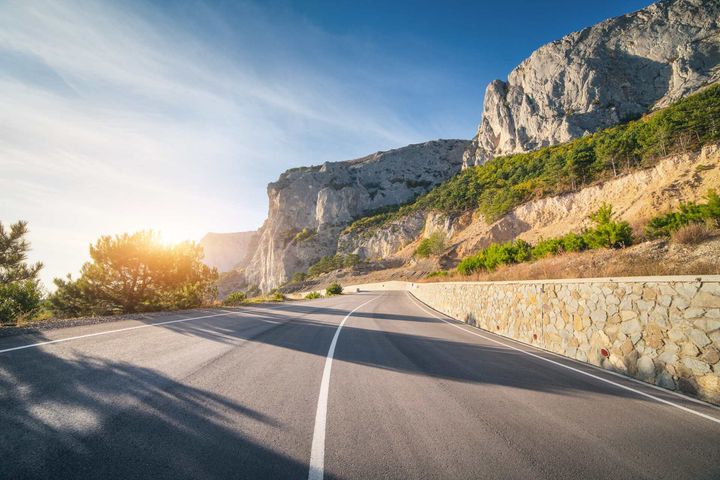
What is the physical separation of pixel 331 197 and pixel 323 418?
Answer: 112842 millimetres

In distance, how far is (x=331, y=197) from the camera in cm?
11388

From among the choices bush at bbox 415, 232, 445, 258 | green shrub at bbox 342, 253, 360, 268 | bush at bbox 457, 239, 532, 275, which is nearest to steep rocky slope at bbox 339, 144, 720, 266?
bush at bbox 415, 232, 445, 258

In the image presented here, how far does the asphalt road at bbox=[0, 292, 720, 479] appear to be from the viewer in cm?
241

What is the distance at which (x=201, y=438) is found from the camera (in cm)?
273

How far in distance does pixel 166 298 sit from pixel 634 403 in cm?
1852

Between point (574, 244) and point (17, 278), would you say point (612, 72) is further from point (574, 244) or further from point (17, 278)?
point (17, 278)

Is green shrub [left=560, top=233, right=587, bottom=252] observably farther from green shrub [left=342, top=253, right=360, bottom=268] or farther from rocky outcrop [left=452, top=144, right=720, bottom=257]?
green shrub [left=342, top=253, right=360, bottom=268]

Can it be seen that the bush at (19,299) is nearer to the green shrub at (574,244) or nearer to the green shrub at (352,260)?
the green shrub at (574,244)

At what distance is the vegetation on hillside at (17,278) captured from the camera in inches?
541

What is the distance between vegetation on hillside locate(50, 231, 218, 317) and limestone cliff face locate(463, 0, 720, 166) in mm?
96236

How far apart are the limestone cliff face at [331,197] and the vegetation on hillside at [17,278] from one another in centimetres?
8600

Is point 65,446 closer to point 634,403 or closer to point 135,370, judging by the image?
point 135,370

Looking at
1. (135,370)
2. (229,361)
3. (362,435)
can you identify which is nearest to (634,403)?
(362,435)

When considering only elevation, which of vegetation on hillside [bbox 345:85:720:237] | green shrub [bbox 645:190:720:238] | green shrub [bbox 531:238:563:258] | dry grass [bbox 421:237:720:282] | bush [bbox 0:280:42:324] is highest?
vegetation on hillside [bbox 345:85:720:237]
